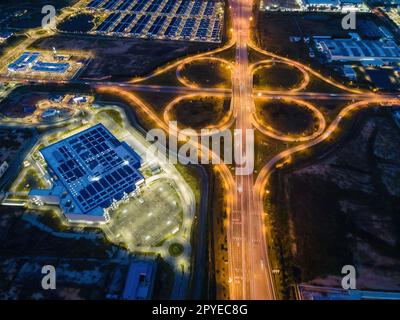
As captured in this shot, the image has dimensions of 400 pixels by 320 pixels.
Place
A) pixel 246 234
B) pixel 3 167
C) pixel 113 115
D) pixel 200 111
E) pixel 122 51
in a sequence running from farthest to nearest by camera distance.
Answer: pixel 122 51
pixel 200 111
pixel 113 115
pixel 3 167
pixel 246 234

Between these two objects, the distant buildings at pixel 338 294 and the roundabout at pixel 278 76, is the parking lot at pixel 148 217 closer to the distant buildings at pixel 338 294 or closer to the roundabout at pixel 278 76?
the distant buildings at pixel 338 294

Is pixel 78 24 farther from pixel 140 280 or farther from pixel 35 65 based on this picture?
pixel 140 280

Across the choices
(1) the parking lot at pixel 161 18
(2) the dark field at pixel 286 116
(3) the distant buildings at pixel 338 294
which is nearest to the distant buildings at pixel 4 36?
(1) the parking lot at pixel 161 18

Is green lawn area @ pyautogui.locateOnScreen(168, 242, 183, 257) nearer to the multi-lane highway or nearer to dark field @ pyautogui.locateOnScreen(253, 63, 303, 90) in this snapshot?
the multi-lane highway

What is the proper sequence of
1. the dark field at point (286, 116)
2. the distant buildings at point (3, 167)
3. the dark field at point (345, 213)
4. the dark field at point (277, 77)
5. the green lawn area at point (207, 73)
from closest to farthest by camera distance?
the dark field at point (345, 213) → the distant buildings at point (3, 167) → the dark field at point (286, 116) → the dark field at point (277, 77) → the green lawn area at point (207, 73)

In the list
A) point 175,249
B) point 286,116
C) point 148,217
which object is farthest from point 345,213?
point 148,217

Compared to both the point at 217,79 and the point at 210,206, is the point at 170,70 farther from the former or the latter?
the point at 210,206

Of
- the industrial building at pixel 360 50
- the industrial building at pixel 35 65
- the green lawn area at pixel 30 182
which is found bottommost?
the green lawn area at pixel 30 182
